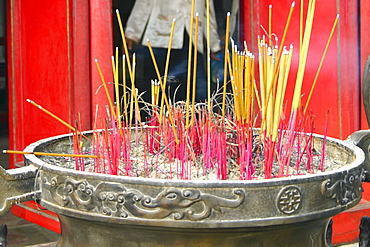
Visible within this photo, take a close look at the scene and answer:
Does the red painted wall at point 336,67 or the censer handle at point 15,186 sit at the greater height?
the red painted wall at point 336,67

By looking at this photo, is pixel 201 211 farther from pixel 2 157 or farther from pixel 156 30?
pixel 2 157

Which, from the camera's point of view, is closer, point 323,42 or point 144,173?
point 144,173

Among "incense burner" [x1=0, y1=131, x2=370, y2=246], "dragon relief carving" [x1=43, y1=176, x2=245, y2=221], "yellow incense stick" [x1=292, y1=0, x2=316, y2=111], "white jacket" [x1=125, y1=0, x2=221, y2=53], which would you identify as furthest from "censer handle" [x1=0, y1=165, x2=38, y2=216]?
"white jacket" [x1=125, y1=0, x2=221, y2=53]

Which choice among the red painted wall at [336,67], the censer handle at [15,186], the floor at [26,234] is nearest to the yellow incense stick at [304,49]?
the censer handle at [15,186]

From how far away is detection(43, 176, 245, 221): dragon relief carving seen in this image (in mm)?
1213

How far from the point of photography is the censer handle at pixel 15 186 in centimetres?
137

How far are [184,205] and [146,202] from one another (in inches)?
3.2

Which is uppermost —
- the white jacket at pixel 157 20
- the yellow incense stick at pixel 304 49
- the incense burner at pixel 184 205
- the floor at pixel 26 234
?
the white jacket at pixel 157 20

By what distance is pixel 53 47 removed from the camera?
3.35 metres

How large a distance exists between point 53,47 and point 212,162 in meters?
2.05

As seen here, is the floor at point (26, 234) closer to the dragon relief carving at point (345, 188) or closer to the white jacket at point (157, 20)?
the white jacket at point (157, 20)

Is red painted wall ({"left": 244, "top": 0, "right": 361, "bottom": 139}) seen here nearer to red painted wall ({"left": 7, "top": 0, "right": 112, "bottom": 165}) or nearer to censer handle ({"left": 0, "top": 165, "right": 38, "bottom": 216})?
red painted wall ({"left": 7, "top": 0, "right": 112, "bottom": 165})

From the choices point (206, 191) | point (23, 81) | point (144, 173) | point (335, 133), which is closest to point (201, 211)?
point (206, 191)

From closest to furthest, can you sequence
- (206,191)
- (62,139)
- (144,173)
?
(206,191) → (144,173) → (62,139)
